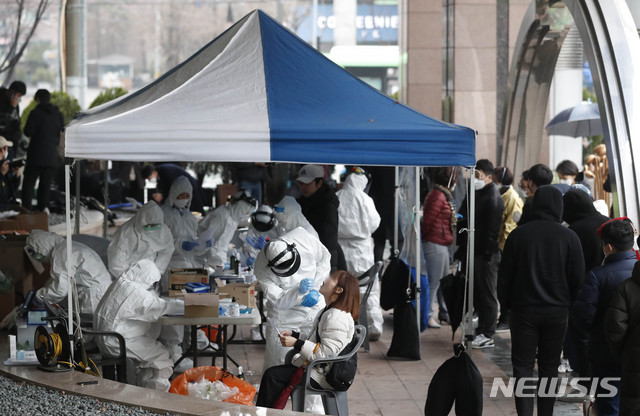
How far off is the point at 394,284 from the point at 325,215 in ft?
3.31

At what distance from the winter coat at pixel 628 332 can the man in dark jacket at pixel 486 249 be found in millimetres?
3591

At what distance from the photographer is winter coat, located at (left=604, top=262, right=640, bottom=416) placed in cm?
552

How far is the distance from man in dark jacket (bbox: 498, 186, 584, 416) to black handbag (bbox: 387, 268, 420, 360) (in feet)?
7.28

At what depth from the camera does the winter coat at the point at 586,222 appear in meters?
7.16

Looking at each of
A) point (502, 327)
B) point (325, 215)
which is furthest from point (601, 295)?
point (502, 327)

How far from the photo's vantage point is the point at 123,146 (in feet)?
19.8

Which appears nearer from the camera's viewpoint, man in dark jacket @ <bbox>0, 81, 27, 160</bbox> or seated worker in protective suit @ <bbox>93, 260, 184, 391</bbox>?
seated worker in protective suit @ <bbox>93, 260, 184, 391</bbox>

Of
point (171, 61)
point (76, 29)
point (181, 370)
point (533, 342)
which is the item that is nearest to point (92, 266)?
point (181, 370)

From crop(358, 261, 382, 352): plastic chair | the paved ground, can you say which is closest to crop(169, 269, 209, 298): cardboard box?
the paved ground

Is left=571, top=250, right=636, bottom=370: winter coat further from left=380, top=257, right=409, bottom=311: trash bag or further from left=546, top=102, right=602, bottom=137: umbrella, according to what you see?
left=546, top=102, right=602, bottom=137: umbrella

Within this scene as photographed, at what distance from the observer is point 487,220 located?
9.29 m

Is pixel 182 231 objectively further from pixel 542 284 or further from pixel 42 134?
pixel 42 134

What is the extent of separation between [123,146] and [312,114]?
4.14 ft

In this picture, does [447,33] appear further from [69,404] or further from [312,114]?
[69,404]
